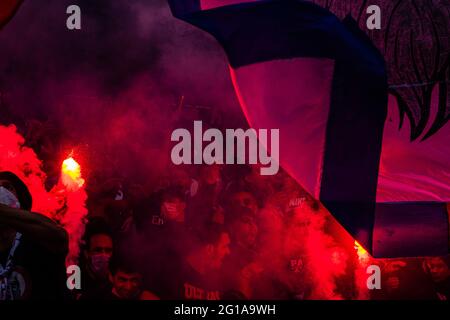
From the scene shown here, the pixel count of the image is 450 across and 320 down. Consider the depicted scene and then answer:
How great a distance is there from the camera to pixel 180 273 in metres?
3.86

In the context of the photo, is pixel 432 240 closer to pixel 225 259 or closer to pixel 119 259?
pixel 225 259

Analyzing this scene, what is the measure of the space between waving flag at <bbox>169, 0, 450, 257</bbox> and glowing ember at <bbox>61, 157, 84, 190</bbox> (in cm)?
139

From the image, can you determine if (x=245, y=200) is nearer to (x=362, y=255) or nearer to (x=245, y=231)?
(x=245, y=231)

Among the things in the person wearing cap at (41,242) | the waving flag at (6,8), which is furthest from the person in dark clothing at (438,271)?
the waving flag at (6,8)

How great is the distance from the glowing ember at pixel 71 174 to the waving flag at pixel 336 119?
1.39 m

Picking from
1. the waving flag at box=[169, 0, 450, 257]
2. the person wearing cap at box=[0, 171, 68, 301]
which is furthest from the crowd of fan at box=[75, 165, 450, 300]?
the person wearing cap at box=[0, 171, 68, 301]

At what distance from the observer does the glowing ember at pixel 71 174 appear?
3.73 metres

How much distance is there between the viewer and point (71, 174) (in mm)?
3752

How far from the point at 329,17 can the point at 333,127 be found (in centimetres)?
60

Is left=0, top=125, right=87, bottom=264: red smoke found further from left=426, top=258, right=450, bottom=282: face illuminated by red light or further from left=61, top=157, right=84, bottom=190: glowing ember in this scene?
left=426, top=258, right=450, bottom=282: face illuminated by red light

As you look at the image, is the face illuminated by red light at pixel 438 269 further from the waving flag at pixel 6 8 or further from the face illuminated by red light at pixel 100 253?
the waving flag at pixel 6 8

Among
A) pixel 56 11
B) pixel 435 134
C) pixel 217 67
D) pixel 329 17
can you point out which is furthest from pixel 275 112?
pixel 56 11

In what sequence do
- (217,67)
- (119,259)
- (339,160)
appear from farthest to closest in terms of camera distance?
1. (217,67)
2. (119,259)
3. (339,160)

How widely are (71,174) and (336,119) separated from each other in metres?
1.90
